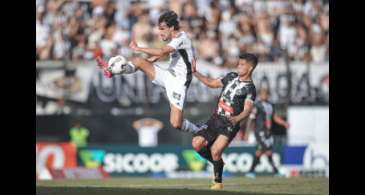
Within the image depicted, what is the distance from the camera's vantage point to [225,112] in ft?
63.1

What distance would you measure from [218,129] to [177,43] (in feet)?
6.23

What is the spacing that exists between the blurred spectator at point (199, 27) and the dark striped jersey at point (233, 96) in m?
10.3

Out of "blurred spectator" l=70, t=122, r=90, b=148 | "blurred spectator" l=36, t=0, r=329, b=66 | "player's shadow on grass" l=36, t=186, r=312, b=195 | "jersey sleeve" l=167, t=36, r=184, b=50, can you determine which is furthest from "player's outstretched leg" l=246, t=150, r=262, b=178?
"player's shadow on grass" l=36, t=186, r=312, b=195

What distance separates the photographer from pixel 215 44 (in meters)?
30.7

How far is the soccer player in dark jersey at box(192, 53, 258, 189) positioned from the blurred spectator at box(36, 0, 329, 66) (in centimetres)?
1031

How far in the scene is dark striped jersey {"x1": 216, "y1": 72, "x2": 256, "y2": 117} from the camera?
755 inches

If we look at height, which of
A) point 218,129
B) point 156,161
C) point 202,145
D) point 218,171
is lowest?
point 156,161

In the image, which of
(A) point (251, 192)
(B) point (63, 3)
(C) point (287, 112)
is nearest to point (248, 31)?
(C) point (287, 112)

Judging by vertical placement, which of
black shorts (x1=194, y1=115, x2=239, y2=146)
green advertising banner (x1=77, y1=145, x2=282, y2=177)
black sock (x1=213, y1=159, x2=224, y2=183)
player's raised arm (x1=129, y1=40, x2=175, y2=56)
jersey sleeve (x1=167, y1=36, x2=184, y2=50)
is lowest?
green advertising banner (x1=77, y1=145, x2=282, y2=177)

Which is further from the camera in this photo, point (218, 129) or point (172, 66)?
point (172, 66)

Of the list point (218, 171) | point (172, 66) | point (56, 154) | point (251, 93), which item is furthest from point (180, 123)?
point (56, 154)

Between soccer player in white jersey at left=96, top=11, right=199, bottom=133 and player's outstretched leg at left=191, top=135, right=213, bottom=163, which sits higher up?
soccer player in white jersey at left=96, top=11, right=199, bottom=133

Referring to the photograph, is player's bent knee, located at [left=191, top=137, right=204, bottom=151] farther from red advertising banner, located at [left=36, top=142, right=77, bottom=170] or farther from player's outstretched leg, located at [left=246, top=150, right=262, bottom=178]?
red advertising banner, located at [left=36, top=142, right=77, bottom=170]

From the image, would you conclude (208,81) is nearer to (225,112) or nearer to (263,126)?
(225,112)
